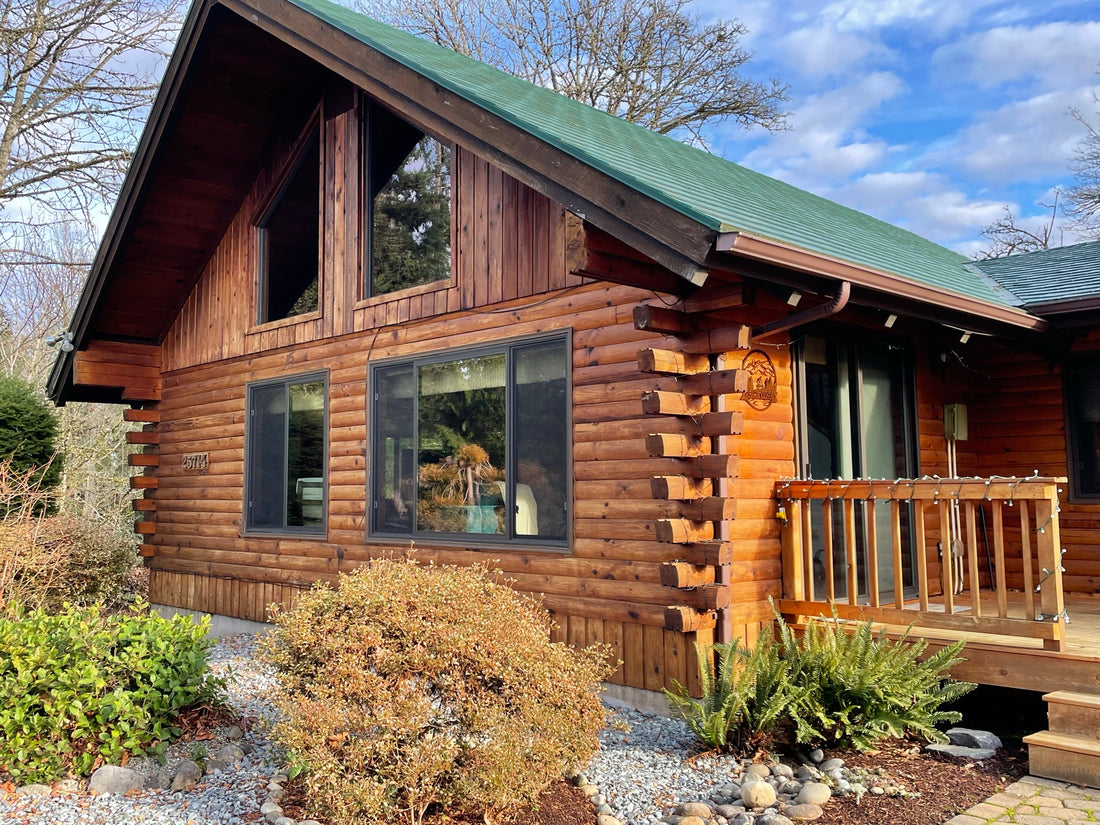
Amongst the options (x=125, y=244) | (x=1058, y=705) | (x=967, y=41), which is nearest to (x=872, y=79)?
(x=967, y=41)

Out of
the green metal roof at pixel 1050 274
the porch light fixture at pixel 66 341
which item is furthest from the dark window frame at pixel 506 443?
the porch light fixture at pixel 66 341

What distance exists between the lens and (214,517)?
34.3ft

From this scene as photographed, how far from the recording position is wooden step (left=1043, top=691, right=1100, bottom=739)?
4.62 metres

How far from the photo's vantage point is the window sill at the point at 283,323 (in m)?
9.18

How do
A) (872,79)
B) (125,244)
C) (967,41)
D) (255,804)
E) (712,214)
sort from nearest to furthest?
1. (255,804)
2. (712,214)
3. (125,244)
4. (967,41)
5. (872,79)

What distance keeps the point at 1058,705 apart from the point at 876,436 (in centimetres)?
291

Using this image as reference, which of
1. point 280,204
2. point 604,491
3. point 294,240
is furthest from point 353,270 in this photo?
point 604,491

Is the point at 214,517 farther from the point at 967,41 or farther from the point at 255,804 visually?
the point at 967,41

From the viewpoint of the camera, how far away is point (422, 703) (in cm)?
382

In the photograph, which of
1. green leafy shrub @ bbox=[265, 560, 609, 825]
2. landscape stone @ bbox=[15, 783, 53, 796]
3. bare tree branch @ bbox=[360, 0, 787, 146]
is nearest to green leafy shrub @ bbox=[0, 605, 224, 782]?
landscape stone @ bbox=[15, 783, 53, 796]

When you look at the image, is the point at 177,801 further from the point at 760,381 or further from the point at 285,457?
the point at 285,457

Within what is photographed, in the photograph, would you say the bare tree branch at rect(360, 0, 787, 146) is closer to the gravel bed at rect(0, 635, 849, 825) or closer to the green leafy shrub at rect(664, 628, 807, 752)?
the green leafy shrub at rect(664, 628, 807, 752)

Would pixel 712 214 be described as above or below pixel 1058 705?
above

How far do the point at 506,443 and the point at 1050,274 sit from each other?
223 inches
